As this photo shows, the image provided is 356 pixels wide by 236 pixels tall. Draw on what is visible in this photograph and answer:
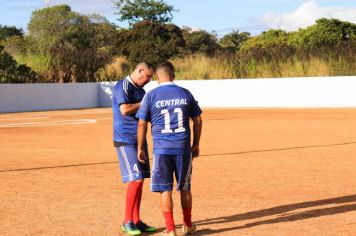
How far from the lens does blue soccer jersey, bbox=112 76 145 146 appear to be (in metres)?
7.46

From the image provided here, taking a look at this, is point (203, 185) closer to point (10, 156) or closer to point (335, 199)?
point (335, 199)

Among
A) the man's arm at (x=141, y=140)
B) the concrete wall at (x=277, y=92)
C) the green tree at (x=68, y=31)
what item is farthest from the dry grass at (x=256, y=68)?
the man's arm at (x=141, y=140)

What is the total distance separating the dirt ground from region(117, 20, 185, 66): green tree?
42581 mm

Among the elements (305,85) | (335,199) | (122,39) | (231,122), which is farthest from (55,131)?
(122,39)

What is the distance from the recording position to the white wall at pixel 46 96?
4075cm

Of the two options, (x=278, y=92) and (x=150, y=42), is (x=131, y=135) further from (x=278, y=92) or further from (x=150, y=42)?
(x=150, y=42)

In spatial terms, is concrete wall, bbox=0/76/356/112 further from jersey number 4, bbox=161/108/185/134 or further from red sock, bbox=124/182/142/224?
jersey number 4, bbox=161/108/185/134

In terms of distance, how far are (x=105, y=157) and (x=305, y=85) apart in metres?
26.2

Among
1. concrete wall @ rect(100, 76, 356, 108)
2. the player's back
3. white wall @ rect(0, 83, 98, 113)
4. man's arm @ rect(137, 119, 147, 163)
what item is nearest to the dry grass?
concrete wall @ rect(100, 76, 356, 108)

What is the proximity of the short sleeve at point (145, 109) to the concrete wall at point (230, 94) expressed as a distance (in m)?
31.8

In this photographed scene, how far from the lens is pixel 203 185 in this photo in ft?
34.5

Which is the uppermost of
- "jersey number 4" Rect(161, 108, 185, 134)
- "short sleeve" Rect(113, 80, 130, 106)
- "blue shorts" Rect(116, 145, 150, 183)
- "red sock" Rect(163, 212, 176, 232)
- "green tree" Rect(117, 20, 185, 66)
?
"green tree" Rect(117, 20, 185, 66)

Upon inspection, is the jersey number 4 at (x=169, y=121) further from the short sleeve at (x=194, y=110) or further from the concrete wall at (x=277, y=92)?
the concrete wall at (x=277, y=92)

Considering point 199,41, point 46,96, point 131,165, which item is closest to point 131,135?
point 131,165
